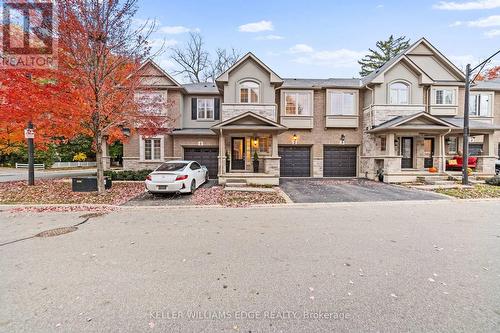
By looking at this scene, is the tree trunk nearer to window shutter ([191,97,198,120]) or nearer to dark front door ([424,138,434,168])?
window shutter ([191,97,198,120])

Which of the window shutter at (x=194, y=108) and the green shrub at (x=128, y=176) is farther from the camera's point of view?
the window shutter at (x=194, y=108)

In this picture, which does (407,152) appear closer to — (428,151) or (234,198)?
(428,151)

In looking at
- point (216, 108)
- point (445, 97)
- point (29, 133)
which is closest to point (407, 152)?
point (445, 97)

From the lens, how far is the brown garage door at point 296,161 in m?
18.2

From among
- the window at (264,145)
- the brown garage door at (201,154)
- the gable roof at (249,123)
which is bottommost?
the brown garage door at (201,154)

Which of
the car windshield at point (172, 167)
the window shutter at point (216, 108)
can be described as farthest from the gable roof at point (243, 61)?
the car windshield at point (172, 167)

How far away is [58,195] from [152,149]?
25.1 ft

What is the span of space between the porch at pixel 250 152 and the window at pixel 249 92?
7.88 feet

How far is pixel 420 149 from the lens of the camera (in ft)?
55.5

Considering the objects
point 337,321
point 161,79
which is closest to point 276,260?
point 337,321

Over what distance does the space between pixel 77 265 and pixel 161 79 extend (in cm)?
1601

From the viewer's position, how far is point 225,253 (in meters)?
4.39

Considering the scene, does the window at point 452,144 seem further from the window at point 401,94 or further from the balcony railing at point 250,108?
the balcony railing at point 250,108

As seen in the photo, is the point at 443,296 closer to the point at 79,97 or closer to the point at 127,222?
the point at 127,222
